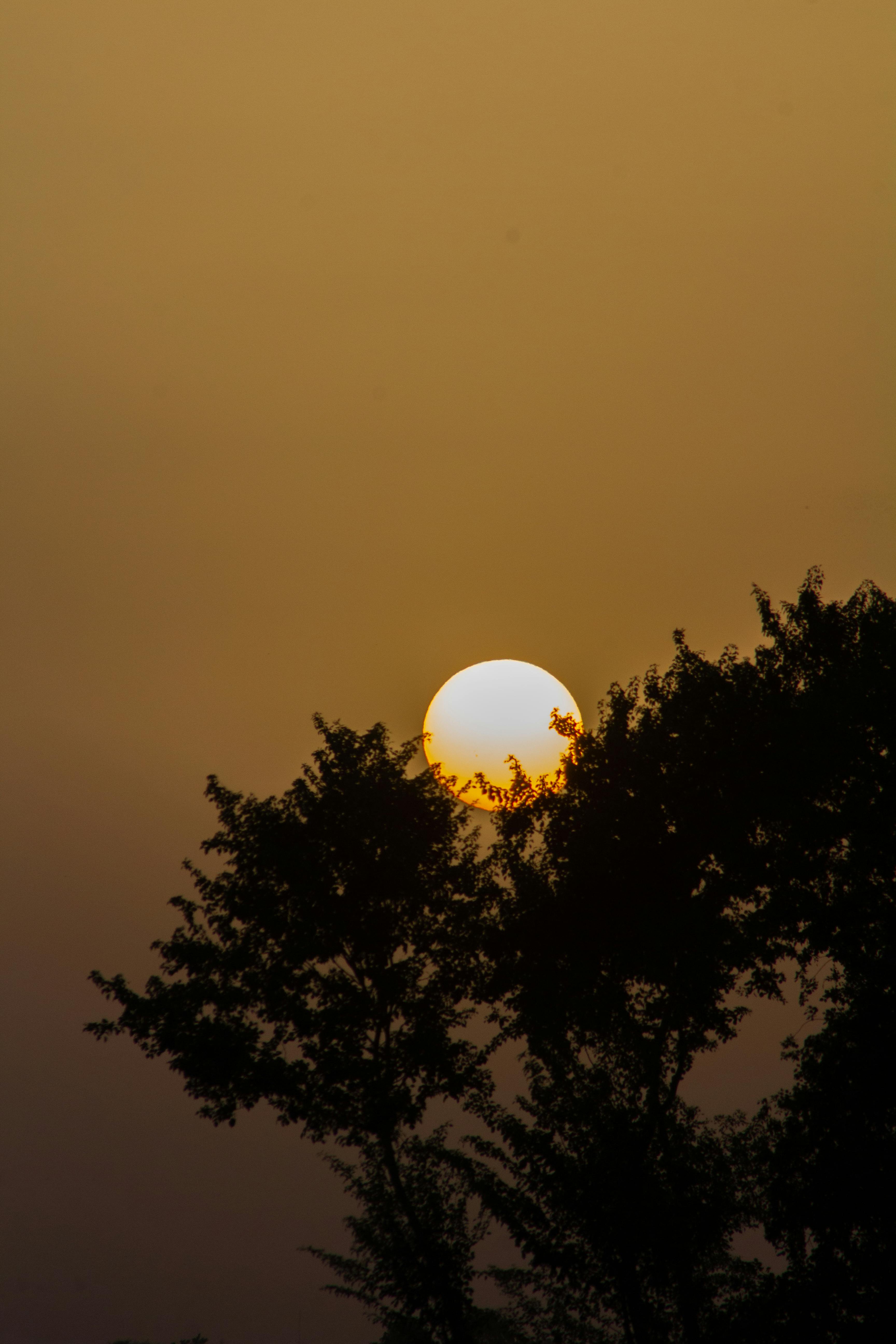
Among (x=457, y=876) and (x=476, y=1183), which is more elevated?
(x=457, y=876)

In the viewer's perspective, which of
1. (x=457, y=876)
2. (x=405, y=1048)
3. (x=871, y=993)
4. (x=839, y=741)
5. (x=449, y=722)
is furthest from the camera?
(x=449, y=722)

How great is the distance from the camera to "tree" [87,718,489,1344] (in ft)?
51.5

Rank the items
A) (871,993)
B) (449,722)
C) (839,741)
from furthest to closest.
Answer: (449,722)
(839,741)
(871,993)

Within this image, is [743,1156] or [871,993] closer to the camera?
[871,993]

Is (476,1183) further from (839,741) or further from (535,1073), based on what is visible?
(839,741)

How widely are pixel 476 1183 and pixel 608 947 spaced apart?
13.5 feet

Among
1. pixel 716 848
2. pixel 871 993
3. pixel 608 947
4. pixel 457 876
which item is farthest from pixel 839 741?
pixel 457 876

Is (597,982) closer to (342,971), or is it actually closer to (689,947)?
(689,947)

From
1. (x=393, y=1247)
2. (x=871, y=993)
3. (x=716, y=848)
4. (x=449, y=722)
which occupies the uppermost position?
(x=449, y=722)

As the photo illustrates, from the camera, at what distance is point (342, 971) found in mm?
16781

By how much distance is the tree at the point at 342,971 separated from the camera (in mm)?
15688

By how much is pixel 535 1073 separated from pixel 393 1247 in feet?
11.3

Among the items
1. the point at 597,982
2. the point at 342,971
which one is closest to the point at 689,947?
the point at 597,982

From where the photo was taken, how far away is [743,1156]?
1597cm
